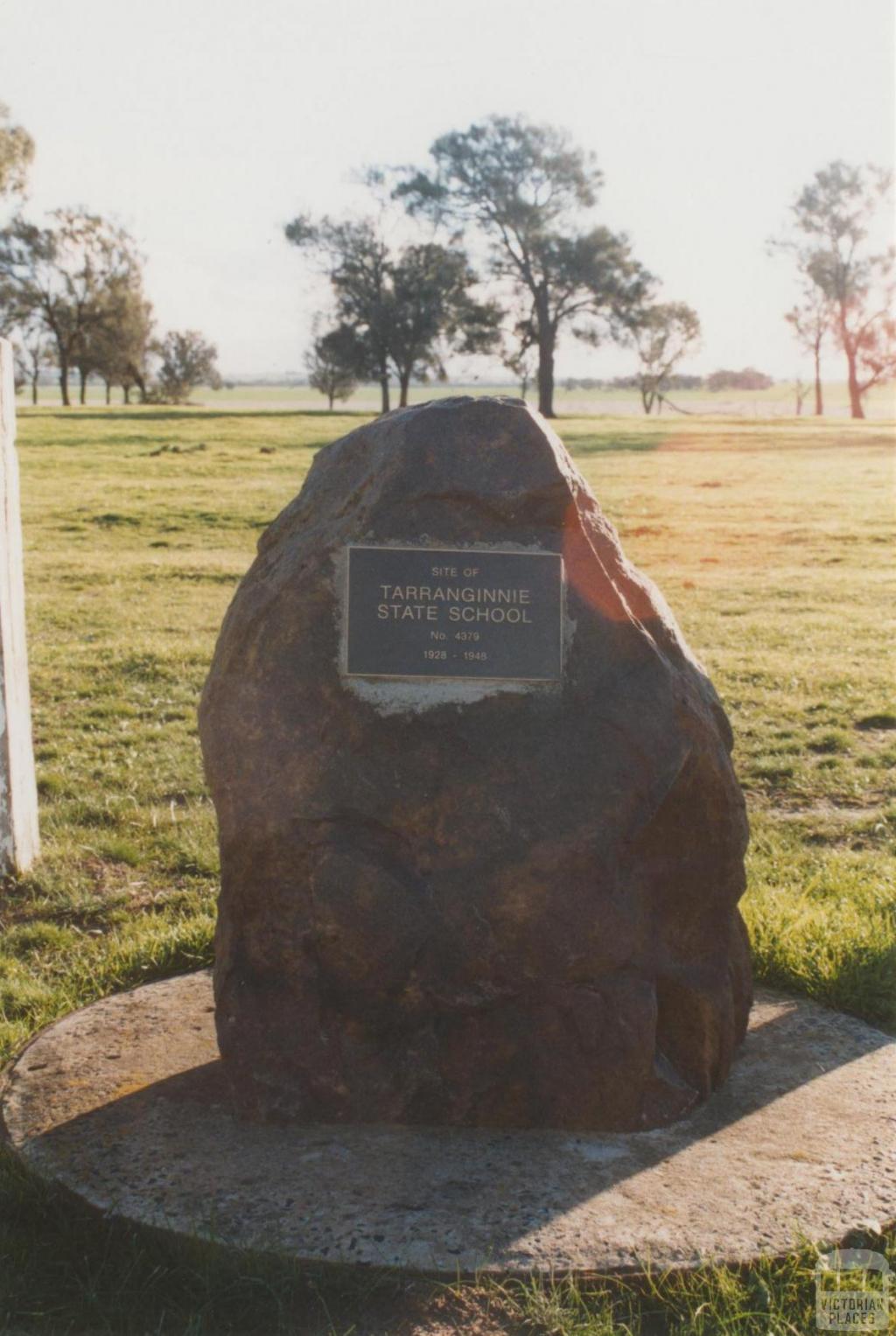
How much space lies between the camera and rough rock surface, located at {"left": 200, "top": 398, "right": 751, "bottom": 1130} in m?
4.19

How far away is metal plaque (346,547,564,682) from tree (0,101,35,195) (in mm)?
39690

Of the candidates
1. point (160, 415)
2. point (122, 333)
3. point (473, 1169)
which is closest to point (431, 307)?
point (160, 415)

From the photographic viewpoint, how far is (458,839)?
165 inches

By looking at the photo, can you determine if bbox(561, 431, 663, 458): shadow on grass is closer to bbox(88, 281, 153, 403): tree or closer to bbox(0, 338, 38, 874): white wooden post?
bbox(0, 338, 38, 874): white wooden post

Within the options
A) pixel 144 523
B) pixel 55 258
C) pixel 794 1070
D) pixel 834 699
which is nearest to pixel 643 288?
pixel 55 258

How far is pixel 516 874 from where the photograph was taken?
4.16m

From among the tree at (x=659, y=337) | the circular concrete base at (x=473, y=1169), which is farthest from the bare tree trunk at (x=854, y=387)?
the circular concrete base at (x=473, y=1169)

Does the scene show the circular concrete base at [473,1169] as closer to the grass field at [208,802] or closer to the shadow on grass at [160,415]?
the grass field at [208,802]

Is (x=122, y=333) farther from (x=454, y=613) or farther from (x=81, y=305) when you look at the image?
(x=454, y=613)

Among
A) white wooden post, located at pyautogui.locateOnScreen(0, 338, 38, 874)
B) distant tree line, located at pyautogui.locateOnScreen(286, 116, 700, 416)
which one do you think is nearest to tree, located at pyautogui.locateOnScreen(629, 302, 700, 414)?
distant tree line, located at pyautogui.locateOnScreen(286, 116, 700, 416)

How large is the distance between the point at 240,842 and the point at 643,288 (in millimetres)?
47711

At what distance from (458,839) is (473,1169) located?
38.1 inches

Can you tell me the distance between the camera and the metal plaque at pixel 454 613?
169 inches

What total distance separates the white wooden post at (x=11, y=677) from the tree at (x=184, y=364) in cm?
6866
